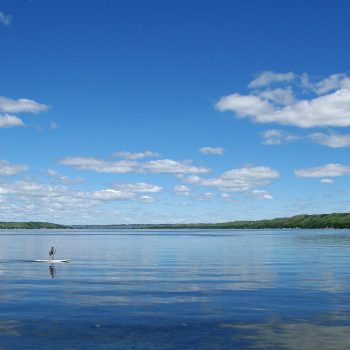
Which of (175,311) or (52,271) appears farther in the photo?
(52,271)

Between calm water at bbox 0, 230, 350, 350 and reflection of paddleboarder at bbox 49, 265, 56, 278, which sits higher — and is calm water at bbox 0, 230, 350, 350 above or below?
below

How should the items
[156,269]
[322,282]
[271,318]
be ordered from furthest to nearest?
[156,269] → [322,282] → [271,318]

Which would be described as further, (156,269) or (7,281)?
(156,269)


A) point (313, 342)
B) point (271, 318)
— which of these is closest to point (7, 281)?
point (271, 318)

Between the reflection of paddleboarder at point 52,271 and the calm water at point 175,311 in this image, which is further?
the reflection of paddleboarder at point 52,271

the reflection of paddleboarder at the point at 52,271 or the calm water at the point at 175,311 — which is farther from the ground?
the reflection of paddleboarder at the point at 52,271

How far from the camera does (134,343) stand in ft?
93.7

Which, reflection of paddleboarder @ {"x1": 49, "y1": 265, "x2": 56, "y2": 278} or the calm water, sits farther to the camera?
reflection of paddleboarder @ {"x1": 49, "y1": 265, "x2": 56, "y2": 278}

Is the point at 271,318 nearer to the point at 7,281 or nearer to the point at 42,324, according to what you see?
the point at 42,324

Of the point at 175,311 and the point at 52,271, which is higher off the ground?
the point at 52,271

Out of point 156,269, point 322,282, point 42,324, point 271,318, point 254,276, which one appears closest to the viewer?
point 42,324

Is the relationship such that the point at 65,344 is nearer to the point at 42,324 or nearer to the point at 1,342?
the point at 1,342

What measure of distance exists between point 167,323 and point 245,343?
22.6 ft

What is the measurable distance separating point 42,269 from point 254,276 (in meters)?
31.1
